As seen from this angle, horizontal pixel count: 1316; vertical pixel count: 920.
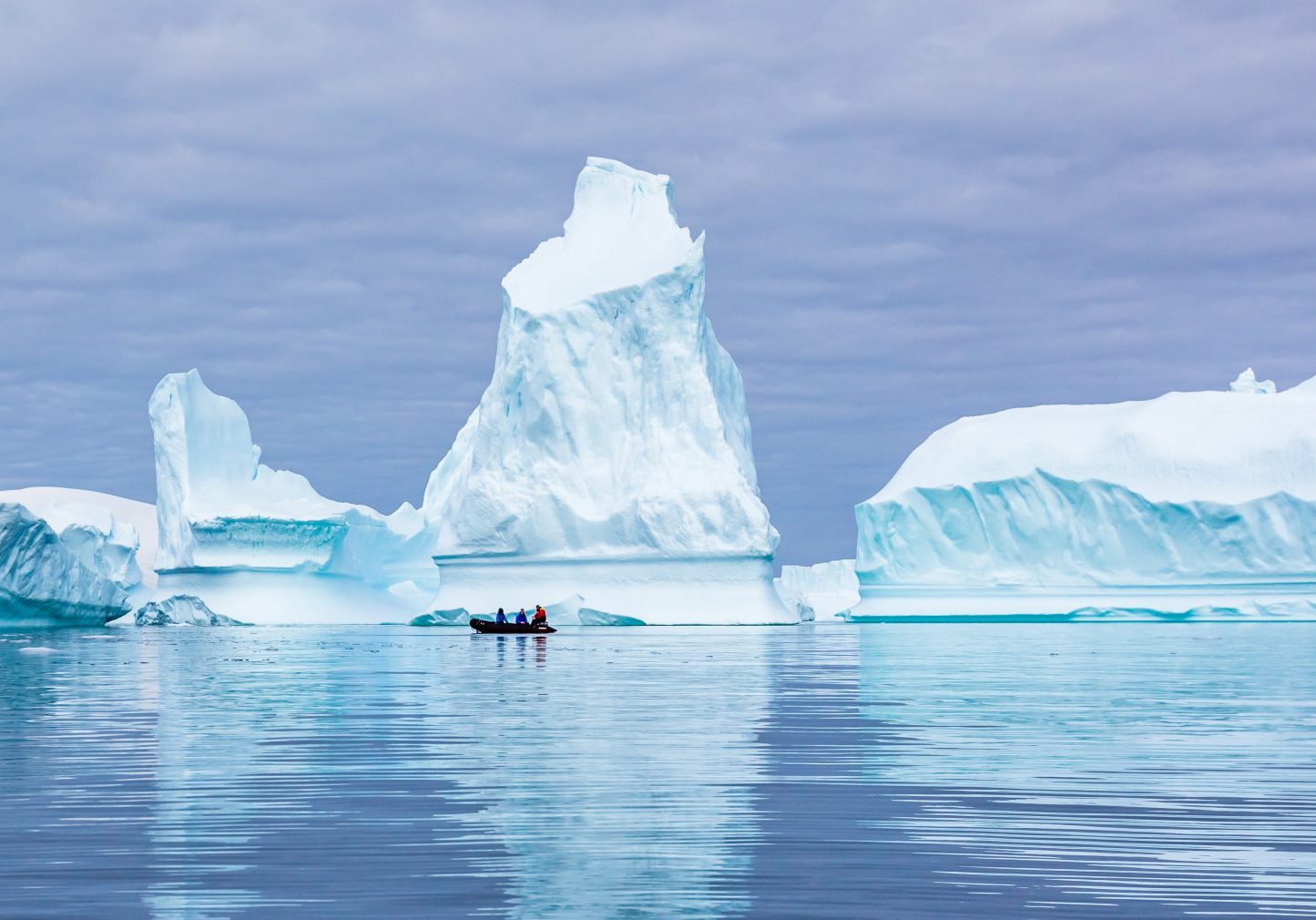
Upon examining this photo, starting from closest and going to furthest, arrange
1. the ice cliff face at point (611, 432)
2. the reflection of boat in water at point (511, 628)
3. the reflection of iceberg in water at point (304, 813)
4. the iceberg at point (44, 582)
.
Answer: the reflection of iceberg in water at point (304, 813), the reflection of boat in water at point (511, 628), the iceberg at point (44, 582), the ice cliff face at point (611, 432)

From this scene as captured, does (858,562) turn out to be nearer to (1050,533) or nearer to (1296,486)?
(1050,533)

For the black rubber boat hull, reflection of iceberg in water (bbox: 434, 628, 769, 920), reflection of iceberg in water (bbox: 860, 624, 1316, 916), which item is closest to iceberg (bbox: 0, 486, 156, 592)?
the black rubber boat hull

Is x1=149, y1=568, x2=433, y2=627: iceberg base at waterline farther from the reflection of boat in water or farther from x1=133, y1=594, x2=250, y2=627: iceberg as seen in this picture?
the reflection of boat in water

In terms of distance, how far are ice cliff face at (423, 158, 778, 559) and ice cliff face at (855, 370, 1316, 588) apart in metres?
7.88

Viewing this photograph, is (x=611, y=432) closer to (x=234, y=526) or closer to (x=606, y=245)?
(x=606, y=245)

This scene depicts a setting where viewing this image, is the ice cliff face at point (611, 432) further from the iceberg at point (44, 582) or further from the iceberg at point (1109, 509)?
the iceberg at point (44, 582)

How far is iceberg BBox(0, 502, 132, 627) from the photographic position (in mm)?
35219

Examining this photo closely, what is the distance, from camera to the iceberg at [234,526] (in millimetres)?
47250

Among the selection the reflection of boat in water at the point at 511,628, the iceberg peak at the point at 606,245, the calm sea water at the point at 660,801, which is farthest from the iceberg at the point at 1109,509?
the calm sea water at the point at 660,801

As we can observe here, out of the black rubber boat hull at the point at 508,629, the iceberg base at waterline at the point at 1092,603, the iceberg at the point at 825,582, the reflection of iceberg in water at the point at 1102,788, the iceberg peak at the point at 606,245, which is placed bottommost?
the reflection of iceberg in water at the point at 1102,788

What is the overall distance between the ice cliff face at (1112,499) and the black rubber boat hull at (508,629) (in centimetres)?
1494

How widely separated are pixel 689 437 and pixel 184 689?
24.0m

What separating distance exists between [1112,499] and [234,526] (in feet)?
79.8

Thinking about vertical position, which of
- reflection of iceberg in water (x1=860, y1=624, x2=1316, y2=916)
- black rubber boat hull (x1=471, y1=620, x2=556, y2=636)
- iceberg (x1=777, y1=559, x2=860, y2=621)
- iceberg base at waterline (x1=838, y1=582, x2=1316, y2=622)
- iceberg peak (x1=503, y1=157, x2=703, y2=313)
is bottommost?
reflection of iceberg in water (x1=860, y1=624, x2=1316, y2=916)
